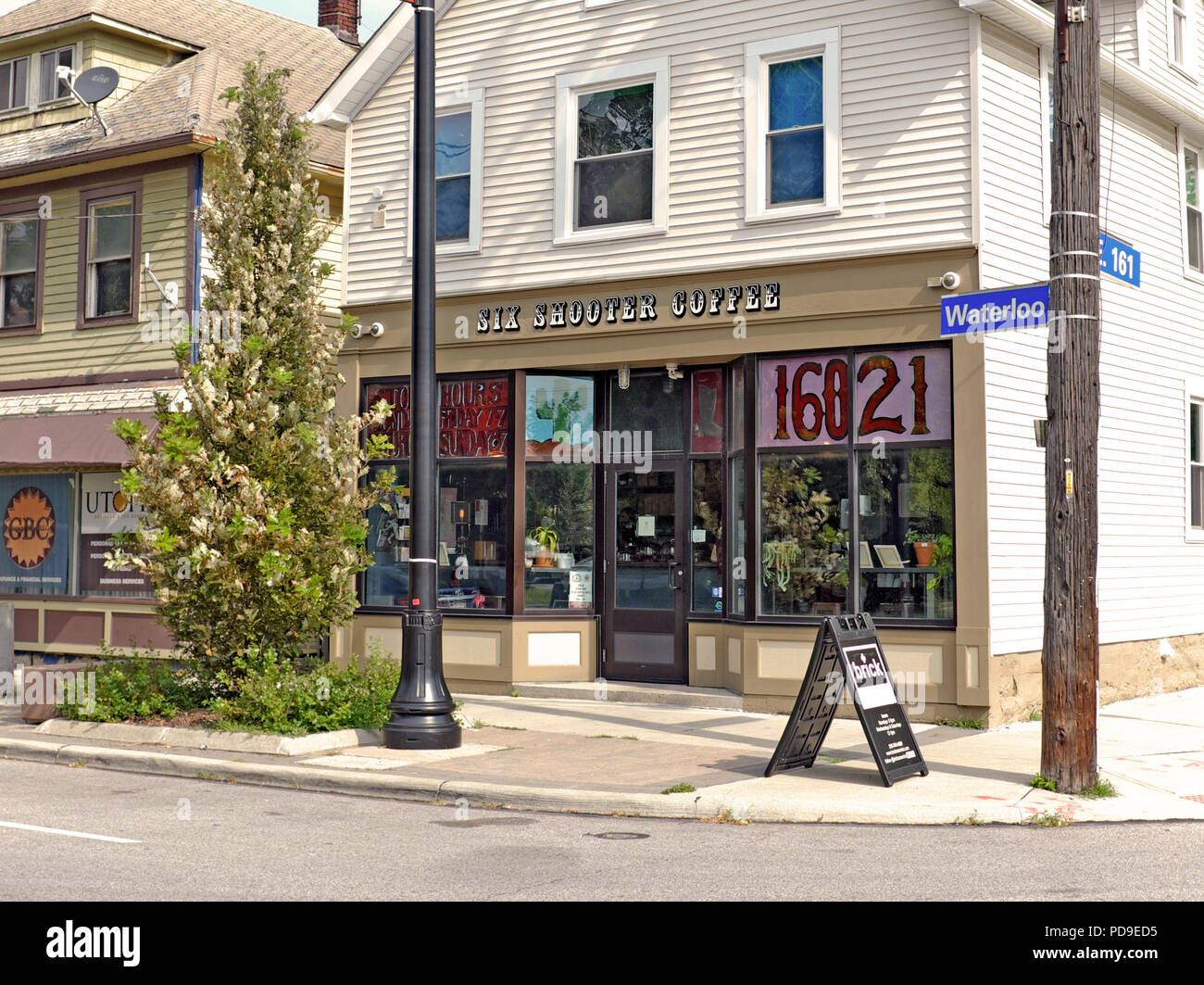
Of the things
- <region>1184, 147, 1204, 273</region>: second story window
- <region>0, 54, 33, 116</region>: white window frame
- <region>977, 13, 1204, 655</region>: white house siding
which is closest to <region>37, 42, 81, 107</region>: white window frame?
<region>0, 54, 33, 116</region>: white window frame

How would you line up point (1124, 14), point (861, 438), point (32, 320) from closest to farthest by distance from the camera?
point (861, 438)
point (1124, 14)
point (32, 320)

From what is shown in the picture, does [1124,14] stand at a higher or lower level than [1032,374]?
higher

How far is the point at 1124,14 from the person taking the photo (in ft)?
53.4

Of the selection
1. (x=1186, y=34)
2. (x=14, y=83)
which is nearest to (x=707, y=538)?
(x=1186, y=34)

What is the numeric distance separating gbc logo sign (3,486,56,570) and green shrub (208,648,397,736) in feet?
30.0

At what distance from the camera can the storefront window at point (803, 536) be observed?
14.0 m

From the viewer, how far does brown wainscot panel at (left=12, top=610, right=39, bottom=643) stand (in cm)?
2017

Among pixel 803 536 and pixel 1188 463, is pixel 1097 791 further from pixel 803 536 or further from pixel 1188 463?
pixel 1188 463

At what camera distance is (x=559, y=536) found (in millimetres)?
16031

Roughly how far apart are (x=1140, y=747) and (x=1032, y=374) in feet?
13.5

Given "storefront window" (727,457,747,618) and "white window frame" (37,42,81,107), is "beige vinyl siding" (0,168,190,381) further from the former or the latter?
"storefront window" (727,457,747,618)

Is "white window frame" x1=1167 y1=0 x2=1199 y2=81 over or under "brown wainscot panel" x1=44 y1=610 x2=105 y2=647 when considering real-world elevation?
over
